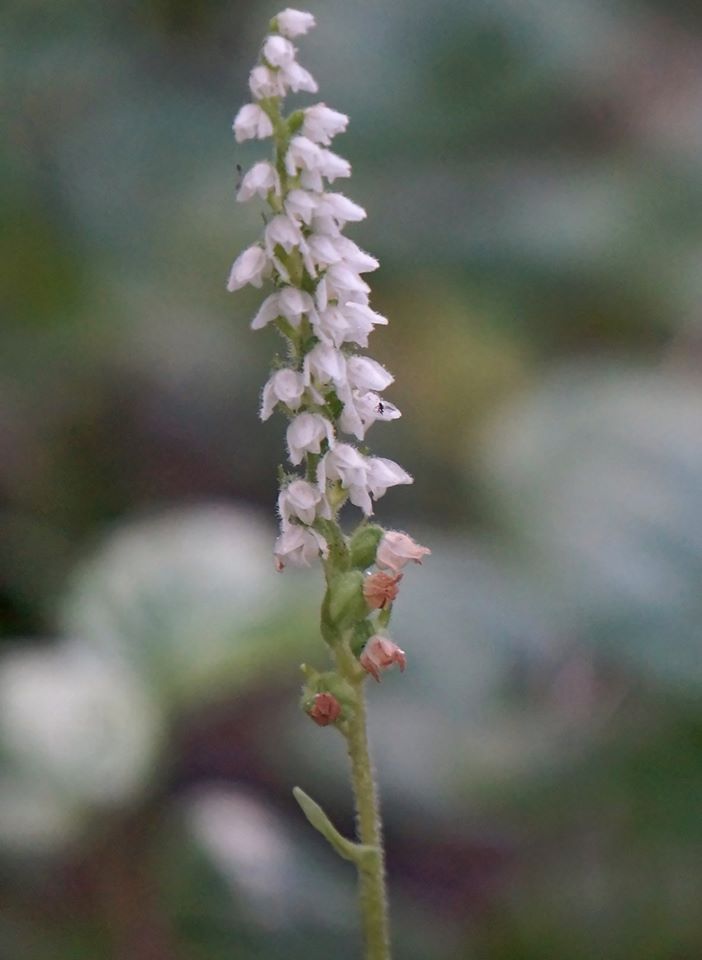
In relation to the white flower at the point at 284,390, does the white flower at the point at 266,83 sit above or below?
above

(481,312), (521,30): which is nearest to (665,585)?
(481,312)

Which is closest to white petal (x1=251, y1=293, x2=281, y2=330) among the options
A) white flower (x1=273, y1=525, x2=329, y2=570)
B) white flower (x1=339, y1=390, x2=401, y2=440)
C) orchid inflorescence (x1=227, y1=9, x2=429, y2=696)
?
orchid inflorescence (x1=227, y1=9, x2=429, y2=696)

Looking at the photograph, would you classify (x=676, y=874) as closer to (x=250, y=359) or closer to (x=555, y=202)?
(x=250, y=359)

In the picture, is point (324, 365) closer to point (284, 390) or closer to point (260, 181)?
point (284, 390)

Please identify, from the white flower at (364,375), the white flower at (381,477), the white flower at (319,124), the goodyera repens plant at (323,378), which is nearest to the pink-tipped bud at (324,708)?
the goodyera repens plant at (323,378)

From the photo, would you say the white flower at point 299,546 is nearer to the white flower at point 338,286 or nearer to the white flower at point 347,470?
the white flower at point 347,470

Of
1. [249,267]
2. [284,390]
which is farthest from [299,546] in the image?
[249,267]
